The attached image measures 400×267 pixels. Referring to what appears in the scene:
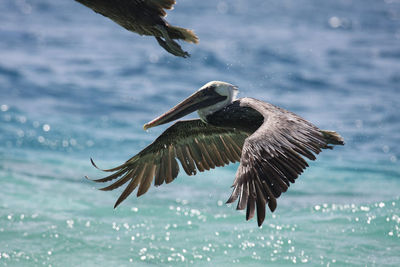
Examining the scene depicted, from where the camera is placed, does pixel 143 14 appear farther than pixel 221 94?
No

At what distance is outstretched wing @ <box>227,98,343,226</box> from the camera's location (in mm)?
4672

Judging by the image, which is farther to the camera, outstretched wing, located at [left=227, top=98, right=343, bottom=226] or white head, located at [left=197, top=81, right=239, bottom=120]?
white head, located at [left=197, top=81, right=239, bottom=120]

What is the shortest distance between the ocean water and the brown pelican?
9.74 ft

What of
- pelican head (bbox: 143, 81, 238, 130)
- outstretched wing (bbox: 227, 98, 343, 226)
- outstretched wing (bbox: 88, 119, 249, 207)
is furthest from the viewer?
outstretched wing (bbox: 88, 119, 249, 207)

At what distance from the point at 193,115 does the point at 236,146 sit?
6.12m

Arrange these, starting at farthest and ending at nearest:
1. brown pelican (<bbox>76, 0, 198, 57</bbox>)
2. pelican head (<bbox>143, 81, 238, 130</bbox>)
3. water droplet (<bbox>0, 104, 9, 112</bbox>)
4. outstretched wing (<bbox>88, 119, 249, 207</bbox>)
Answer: water droplet (<bbox>0, 104, 9, 112</bbox>) → outstretched wing (<bbox>88, 119, 249, 207</bbox>) → pelican head (<bbox>143, 81, 238, 130</bbox>) → brown pelican (<bbox>76, 0, 198, 57</bbox>)

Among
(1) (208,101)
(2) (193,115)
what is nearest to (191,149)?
(1) (208,101)

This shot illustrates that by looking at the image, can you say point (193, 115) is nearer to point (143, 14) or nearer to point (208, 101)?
point (208, 101)

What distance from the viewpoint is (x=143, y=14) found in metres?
5.47

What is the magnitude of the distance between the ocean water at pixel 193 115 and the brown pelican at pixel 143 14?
2968mm

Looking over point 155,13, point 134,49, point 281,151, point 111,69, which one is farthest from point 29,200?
point 134,49

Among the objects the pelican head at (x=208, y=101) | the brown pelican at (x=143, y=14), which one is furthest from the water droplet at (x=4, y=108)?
the brown pelican at (x=143, y=14)

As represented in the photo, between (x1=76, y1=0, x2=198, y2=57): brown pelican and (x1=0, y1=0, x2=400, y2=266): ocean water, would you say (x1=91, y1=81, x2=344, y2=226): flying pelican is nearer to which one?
(x1=76, y1=0, x2=198, y2=57): brown pelican

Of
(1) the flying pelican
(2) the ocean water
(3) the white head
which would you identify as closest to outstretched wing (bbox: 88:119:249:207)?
(1) the flying pelican
